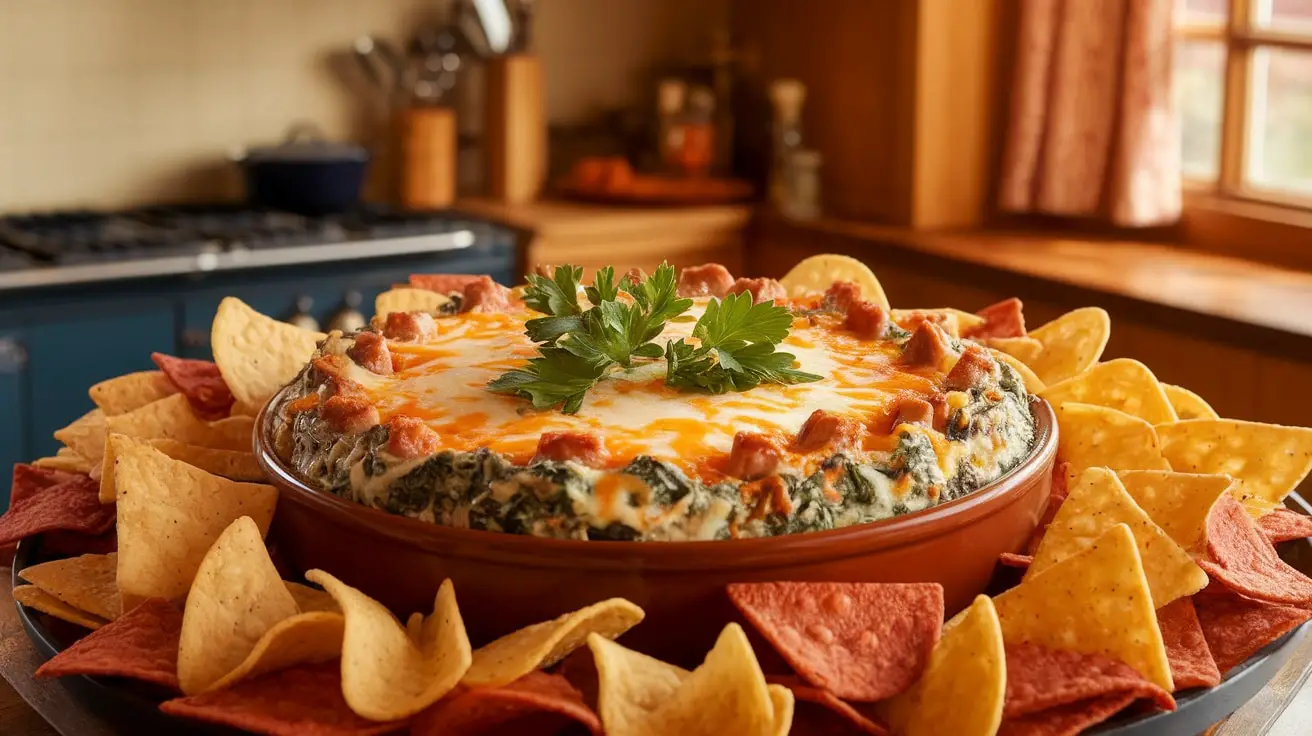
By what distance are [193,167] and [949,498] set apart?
3286mm

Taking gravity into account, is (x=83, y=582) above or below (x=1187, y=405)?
below

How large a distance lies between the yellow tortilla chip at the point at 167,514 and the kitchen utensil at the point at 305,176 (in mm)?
2484

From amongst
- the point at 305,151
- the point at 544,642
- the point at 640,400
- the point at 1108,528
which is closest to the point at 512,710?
the point at 544,642

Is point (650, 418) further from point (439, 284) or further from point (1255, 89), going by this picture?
point (1255, 89)

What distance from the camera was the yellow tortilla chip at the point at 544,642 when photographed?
1196mm

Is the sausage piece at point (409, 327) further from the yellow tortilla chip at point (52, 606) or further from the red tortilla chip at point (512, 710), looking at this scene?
the red tortilla chip at point (512, 710)

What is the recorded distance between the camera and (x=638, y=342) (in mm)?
1593

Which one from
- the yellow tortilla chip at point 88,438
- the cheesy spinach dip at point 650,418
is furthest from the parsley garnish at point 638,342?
the yellow tortilla chip at point 88,438

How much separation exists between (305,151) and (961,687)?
3170 millimetres

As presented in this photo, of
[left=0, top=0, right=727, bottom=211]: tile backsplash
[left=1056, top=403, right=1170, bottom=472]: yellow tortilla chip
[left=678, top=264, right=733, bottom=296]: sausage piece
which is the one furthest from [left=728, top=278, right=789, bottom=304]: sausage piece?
[left=0, top=0, right=727, bottom=211]: tile backsplash

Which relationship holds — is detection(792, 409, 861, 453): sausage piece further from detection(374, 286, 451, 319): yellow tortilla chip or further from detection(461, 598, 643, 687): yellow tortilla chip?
detection(374, 286, 451, 319): yellow tortilla chip

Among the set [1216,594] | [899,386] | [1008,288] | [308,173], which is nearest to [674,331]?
[899,386]

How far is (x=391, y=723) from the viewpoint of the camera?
3.93ft

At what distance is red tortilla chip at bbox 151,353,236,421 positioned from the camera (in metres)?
1.88
